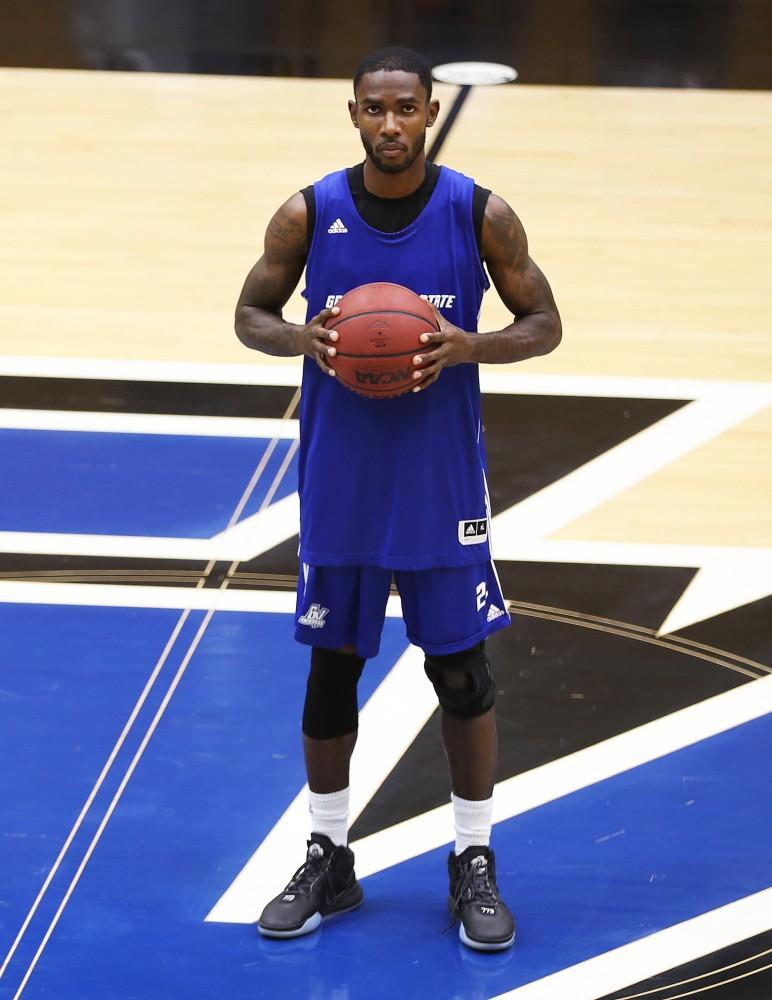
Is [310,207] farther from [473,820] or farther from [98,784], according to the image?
→ [98,784]

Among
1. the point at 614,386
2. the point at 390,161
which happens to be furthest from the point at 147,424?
the point at 390,161

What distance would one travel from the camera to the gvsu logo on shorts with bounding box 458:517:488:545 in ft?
10.9

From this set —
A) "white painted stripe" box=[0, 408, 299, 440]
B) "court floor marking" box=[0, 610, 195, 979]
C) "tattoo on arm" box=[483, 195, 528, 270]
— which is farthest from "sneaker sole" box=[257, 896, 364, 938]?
"white painted stripe" box=[0, 408, 299, 440]

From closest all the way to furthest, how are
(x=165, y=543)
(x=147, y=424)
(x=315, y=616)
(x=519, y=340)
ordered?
(x=519, y=340)
(x=315, y=616)
(x=165, y=543)
(x=147, y=424)

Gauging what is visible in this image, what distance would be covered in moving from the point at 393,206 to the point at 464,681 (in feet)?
3.08

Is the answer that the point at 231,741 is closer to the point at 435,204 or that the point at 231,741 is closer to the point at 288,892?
the point at 288,892

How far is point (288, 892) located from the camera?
3523 millimetres

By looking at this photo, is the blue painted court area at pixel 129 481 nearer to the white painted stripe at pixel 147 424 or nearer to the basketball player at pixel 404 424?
the white painted stripe at pixel 147 424

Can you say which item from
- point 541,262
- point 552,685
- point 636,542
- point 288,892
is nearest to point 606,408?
point 636,542

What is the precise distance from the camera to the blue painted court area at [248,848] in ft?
11.2

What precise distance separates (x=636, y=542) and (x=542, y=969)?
226 cm

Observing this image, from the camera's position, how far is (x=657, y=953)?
11.3ft

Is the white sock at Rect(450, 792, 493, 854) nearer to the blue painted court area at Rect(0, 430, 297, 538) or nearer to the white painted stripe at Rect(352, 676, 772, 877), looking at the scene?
the white painted stripe at Rect(352, 676, 772, 877)

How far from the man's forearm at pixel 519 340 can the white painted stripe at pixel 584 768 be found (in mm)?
1167
